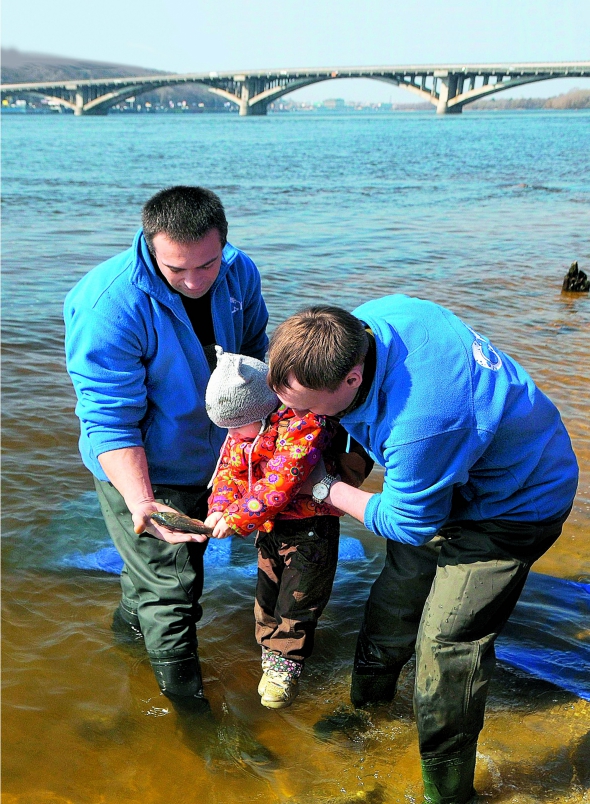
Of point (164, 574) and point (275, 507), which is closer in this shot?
point (275, 507)

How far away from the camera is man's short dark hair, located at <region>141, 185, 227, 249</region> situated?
8.71 ft

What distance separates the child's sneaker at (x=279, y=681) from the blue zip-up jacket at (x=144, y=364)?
80 cm

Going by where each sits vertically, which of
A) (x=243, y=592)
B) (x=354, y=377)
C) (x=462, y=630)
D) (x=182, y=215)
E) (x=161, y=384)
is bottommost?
(x=243, y=592)

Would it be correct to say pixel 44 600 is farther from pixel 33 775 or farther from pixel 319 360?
pixel 319 360

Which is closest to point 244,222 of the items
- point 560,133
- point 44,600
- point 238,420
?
point 44,600

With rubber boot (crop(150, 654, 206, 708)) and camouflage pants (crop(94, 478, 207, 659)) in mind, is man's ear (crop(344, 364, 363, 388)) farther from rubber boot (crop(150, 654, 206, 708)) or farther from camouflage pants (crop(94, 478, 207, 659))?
rubber boot (crop(150, 654, 206, 708))

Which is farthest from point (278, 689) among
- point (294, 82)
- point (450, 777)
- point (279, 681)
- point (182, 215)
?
point (294, 82)

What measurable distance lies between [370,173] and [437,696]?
27336 mm

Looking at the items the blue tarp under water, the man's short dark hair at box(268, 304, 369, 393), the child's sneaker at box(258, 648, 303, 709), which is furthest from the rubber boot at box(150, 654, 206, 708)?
the man's short dark hair at box(268, 304, 369, 393)

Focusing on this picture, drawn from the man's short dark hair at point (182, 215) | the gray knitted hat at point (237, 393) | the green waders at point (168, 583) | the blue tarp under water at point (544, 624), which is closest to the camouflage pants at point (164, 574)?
the green waders at point (168, 583)

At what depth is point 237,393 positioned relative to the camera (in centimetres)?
276

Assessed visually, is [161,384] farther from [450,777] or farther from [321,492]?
[450,777]

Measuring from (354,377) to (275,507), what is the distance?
77 cm

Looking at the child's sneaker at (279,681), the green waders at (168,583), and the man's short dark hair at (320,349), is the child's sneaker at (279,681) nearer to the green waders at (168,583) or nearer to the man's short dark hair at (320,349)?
the green waders at (168,583)
